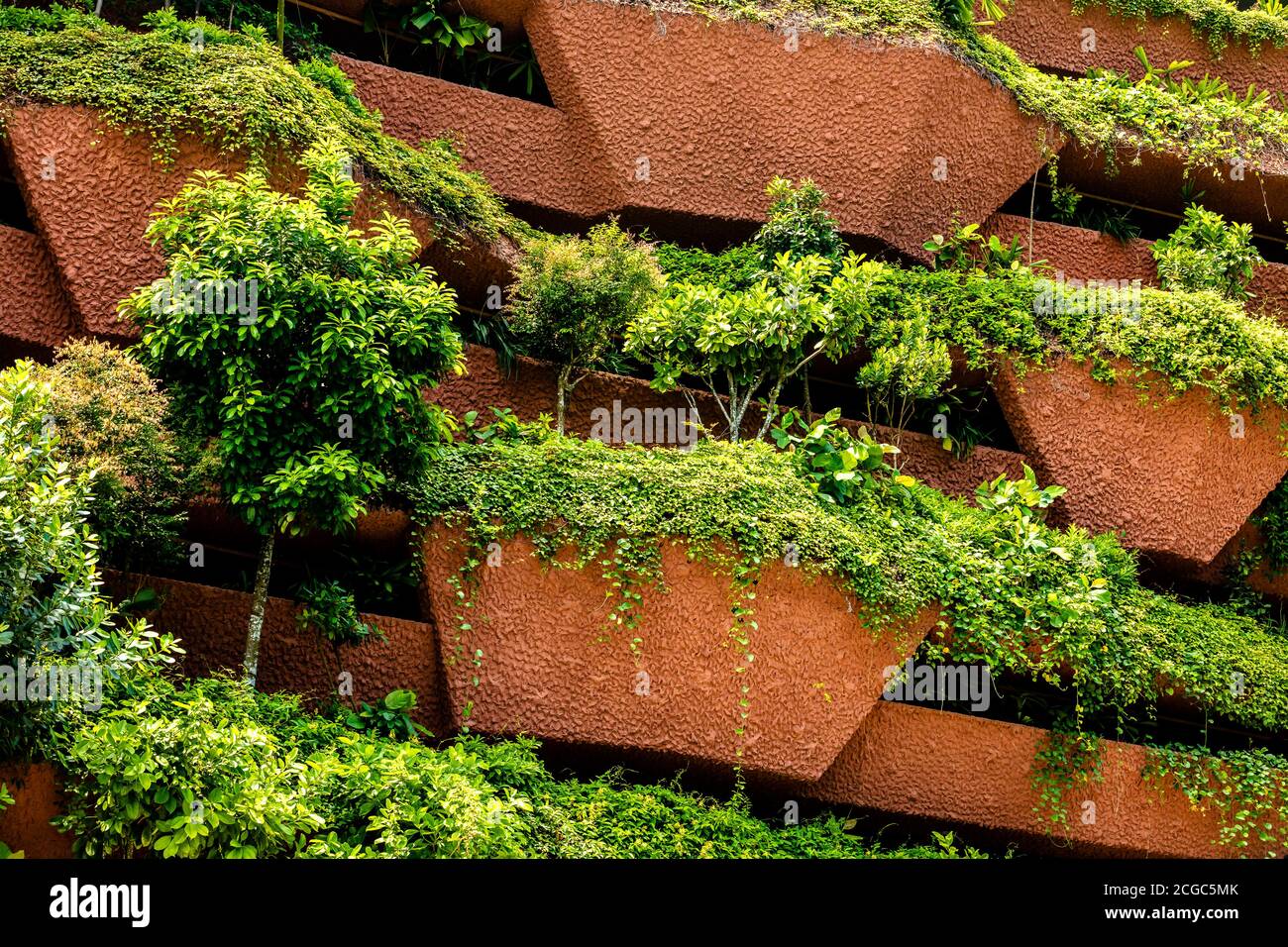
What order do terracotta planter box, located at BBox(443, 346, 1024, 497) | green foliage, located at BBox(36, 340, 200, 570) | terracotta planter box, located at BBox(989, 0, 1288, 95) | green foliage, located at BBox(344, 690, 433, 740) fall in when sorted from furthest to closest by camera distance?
terracotta planter box, located at BBox(989, 0, 1288, 95)
terracotta planter box, located at BBox(443, 346, 1024, 497)
green foliage, located at BBox(344, 690, 433, 740)
green foliage, located at BBox(36, 340, 200, 570)

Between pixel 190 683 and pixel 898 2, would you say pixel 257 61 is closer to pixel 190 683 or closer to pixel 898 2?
pixel 190 683

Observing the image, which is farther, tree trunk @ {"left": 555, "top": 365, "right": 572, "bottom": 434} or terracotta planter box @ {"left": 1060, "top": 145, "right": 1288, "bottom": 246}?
terracotta planter box @ {"left": 1060, "top": 145, "right": 1288, "bottom": 246}

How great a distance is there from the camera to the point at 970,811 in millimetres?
11211

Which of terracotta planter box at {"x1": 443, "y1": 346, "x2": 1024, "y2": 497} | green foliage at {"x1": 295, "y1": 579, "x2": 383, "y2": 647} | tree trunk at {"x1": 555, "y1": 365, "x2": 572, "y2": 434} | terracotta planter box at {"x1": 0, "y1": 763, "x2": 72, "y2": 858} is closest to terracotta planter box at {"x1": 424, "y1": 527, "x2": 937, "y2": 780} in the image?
green foliage at {"x1": 295, "y1": 579, "x2": 383, "y2": 647}

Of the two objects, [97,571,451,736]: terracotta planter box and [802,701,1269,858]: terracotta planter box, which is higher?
[97,571,451,736]: terracotta planter box

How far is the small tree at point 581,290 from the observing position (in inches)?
470

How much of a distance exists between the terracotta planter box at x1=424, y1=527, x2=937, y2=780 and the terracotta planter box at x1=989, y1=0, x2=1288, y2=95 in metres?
9.11

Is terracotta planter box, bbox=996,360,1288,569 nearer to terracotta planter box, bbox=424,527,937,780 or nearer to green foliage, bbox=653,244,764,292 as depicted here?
green foliage, bbox=653,244,764,292

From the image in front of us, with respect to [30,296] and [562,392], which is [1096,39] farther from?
[30,296]

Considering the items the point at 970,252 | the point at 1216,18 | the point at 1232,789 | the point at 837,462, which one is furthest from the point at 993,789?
the point at 1216,18

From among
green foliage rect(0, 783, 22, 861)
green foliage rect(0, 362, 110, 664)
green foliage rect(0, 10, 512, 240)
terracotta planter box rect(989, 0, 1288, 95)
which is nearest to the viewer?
green foliage rect(0, 783, 22, 861)

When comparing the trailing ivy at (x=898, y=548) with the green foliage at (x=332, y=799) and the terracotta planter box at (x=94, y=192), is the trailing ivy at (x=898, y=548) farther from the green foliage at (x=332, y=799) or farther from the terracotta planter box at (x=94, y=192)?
the terracotta planter box at (x=94, y=192)

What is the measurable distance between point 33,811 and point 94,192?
17.7 feet

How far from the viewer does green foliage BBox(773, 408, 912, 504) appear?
36.8 ft
